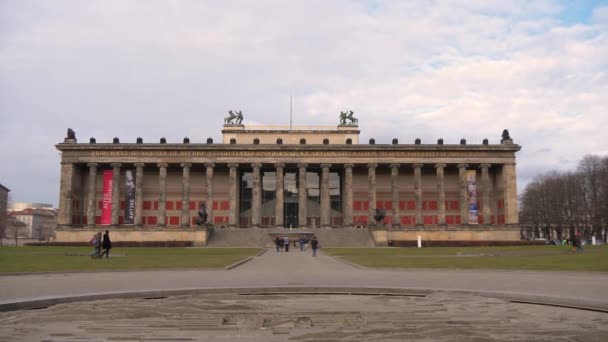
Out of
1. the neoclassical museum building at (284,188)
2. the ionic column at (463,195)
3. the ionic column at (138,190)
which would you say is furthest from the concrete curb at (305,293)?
the ionic column at (463,195)

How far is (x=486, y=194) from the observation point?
262 feet

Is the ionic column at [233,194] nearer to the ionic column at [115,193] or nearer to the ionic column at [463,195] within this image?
the ionic column at [115,193]

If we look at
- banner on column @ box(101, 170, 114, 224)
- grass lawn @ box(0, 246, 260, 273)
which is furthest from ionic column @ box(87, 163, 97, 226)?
grass lawn @ box(0, 246, 260, 273)

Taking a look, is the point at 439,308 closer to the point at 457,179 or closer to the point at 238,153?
the point at 238,153

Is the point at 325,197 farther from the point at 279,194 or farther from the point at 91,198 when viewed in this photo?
the point at 91,198

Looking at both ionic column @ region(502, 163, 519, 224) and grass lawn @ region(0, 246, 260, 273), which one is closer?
grass lawn @ region(0, 246, 260, 273)

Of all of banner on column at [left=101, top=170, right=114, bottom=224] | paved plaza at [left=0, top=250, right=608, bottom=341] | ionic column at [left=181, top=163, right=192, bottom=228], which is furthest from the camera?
ionic column at [left=181, top=163, right=192, bottom=228]

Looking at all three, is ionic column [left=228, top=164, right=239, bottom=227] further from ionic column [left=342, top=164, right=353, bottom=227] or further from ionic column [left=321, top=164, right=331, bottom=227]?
ionic column [left=342, top=164, right=353, bottom=227]

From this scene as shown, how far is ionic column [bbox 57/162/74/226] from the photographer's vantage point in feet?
251

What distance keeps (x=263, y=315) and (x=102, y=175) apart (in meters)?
77.4

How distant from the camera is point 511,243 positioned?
68.9m

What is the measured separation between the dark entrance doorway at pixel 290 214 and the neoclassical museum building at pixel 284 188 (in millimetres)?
160

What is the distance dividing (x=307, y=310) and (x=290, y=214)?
7237cm

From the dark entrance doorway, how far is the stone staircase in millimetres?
12200
